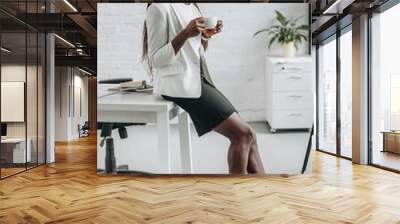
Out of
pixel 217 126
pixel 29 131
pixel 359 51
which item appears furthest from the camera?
pixel 359 51

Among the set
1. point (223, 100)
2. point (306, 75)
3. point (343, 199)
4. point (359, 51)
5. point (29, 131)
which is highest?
A: point (359, 51)

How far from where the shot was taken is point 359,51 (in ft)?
23.4

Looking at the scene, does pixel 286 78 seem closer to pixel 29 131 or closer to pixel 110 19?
pixel 110 19

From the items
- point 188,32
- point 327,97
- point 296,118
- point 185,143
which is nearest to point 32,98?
point 185,143

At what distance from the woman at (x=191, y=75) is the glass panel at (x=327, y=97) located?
400 cm

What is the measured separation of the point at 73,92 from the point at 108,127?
33.3 ft

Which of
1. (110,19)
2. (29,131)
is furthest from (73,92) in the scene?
(110,19)

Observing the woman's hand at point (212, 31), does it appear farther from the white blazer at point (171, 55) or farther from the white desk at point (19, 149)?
the white desk at point (19, 149)

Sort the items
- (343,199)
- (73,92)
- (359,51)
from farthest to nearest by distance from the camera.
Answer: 1. (73,92)
2. (359,51)
3. (343,199)

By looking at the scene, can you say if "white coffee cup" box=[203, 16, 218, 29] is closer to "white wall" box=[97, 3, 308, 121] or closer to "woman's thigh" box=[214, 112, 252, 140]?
"white wall" box=[97, 3, 308, 121]

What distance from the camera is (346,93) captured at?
26.5 feet

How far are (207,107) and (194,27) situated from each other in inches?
43.9

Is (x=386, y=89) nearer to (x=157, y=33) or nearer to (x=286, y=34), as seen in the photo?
(x=286, y=34)

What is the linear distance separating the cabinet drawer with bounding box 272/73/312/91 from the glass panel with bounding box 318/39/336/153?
344 cm
